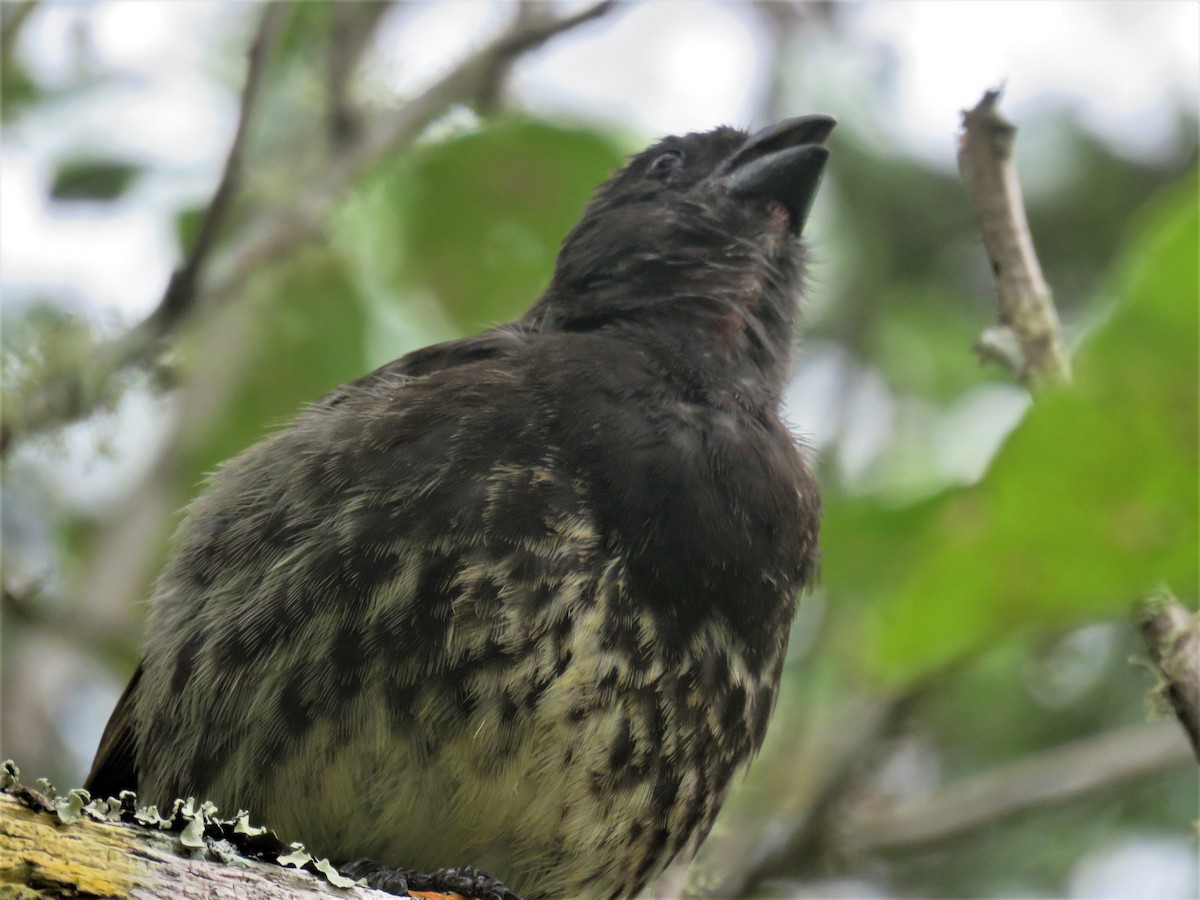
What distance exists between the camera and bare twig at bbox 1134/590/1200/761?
2.30 m

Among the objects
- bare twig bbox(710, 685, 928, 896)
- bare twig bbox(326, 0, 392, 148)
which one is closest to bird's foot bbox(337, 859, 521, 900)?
bare twig bbox(710, 685, 928, 896)

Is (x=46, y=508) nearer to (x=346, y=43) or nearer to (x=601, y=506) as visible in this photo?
(x=346, y=43)

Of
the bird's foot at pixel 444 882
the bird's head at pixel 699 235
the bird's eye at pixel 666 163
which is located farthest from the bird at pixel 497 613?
the bird's eye at pixel 666 163

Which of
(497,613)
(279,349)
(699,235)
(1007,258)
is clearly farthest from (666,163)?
(279,349)

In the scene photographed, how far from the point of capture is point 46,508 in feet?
16.2

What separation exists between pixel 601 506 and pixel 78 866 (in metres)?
1.17

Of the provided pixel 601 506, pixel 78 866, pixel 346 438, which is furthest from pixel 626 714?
pixel 78 866

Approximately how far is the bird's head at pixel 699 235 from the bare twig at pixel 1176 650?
1.13 metres

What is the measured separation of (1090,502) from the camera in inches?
88.7

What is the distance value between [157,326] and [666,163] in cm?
119

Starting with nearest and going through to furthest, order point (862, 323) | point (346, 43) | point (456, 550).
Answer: point (456, 550)
point (346, 43)
point (862, 323)

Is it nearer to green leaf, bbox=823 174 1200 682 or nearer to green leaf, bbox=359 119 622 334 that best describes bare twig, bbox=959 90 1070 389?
green leaf, bbox=823 174 1200 682

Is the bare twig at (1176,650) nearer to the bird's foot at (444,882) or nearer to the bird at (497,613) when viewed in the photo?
the bird at (497,613)

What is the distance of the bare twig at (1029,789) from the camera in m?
3.68
